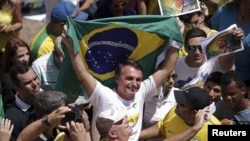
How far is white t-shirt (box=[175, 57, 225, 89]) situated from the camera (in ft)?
27.7

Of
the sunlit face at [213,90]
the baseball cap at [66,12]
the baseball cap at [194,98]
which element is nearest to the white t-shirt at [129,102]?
the baseball cap at [194,98]

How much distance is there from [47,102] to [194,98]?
4.04 feet

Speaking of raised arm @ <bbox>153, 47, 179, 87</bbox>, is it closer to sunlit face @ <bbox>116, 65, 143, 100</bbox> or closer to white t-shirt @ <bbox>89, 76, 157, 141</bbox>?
white t-shirt @ <bbox>89, 76, 157, 141</bbox>

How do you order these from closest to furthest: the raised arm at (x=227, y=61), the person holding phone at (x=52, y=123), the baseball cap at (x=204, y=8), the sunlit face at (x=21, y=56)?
the person holding phone at (x=52, y=123) < the raised arm at (x=227, y=61) < the sunlit face at (x=21, y=56) < the baseball cap at (x=204, y=8)

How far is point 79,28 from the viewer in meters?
7.73

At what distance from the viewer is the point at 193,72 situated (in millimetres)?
8586

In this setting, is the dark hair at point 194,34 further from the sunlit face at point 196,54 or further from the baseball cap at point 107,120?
the baseball cap at point 107,120

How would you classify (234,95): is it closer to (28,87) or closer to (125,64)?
(125,64)

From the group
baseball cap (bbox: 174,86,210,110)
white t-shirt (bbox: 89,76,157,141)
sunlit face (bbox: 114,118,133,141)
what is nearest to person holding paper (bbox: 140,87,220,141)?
baseball cap (bbox: 174,86,210,110)

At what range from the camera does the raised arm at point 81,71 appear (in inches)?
294

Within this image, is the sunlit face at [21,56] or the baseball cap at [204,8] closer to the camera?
the sunlit face at [21,56]

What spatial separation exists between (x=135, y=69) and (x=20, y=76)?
103 centimetres

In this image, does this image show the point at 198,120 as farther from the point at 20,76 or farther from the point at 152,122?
the point at 20,76

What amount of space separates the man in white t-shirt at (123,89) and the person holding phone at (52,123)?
0.50m
